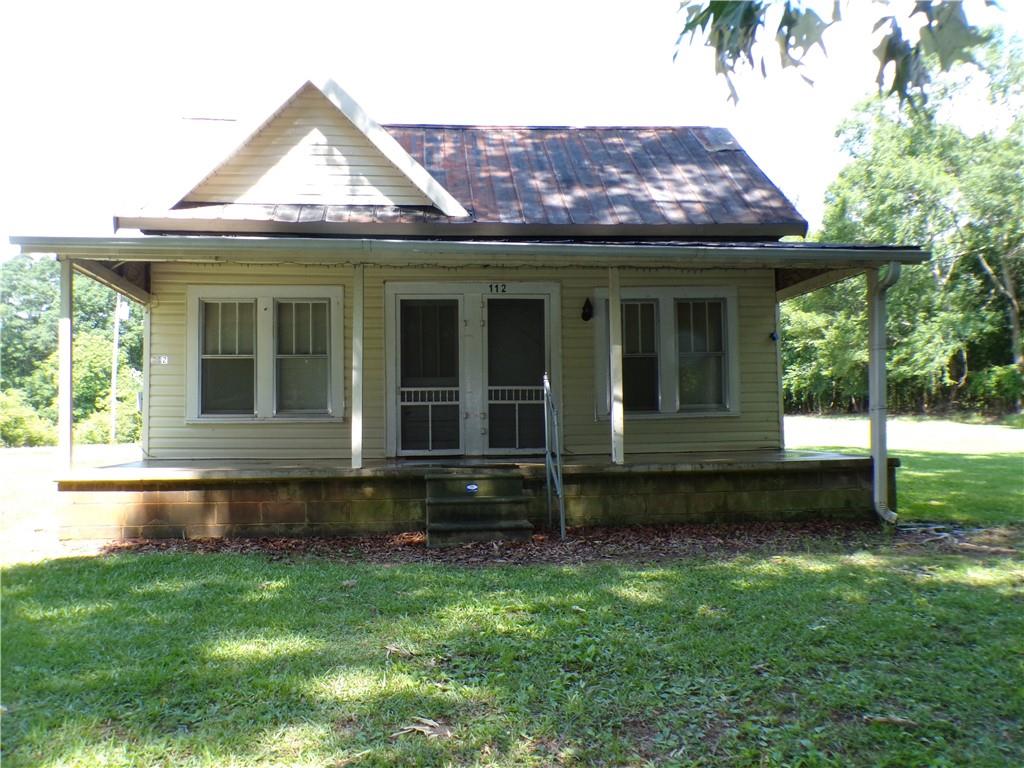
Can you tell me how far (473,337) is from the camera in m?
9.34

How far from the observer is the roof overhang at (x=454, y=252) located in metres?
6.84

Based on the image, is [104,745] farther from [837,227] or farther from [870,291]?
[837,227]

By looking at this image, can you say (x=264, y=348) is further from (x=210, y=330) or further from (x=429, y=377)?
(x=429, y=377)

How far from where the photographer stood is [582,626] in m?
4.46

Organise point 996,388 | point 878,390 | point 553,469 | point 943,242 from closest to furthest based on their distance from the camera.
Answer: point 553,469
point 878,390
point 996,388
point 943,242

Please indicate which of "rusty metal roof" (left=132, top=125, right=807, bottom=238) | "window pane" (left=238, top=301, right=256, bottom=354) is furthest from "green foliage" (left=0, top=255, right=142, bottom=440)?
"rusty metal roof" (left=132, top=125, right=807, bottom=238)

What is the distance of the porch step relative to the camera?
6.94 metres

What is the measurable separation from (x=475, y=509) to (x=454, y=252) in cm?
252

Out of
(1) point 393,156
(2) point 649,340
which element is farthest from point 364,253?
(2) point 649,340

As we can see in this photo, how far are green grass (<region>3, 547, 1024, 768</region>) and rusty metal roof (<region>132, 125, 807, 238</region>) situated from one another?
166 inches

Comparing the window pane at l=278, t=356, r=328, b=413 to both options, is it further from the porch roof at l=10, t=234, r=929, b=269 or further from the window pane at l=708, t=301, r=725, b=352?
the window pane at l=708, t=301, r=725, b=352

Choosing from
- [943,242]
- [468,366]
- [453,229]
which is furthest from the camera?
[943,242]

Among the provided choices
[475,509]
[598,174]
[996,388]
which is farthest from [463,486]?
[996,388]

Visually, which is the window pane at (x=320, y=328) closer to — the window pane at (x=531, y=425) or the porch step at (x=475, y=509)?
the window pane at (x=531, y=425)
